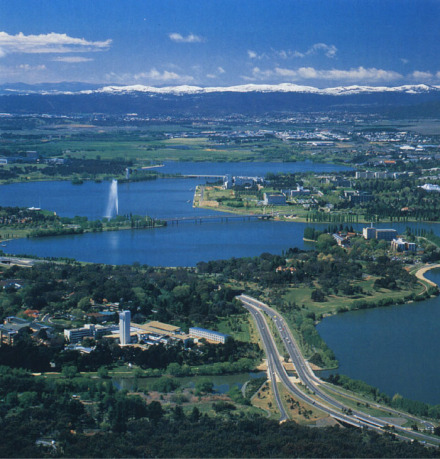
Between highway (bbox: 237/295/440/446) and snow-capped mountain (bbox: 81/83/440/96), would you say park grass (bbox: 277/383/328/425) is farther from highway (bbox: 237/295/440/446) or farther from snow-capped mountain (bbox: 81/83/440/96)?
snow-capped mountain (bbox: 81/83/440/96)

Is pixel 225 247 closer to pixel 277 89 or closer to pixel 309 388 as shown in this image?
pixel 309 388

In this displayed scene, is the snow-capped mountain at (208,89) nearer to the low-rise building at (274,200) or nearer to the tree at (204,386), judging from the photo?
the low-rise building at (274,200)

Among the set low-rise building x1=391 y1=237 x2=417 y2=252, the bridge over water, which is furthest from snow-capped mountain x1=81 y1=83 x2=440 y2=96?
low-rise building x1=391 y1=237 x2=417 y2=252

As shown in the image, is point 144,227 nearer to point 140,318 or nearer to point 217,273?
point 217,273

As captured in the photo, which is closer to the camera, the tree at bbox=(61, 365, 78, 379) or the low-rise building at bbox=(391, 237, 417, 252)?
the tree at bbox=(61, 365, 78, 379)

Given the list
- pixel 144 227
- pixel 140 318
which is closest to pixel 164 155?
pixel 144 227

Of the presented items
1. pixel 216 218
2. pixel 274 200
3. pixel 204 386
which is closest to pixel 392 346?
pixel 204 386

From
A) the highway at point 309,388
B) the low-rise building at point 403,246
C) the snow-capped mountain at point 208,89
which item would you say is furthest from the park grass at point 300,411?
the snow-capped mountain at point 208,89
